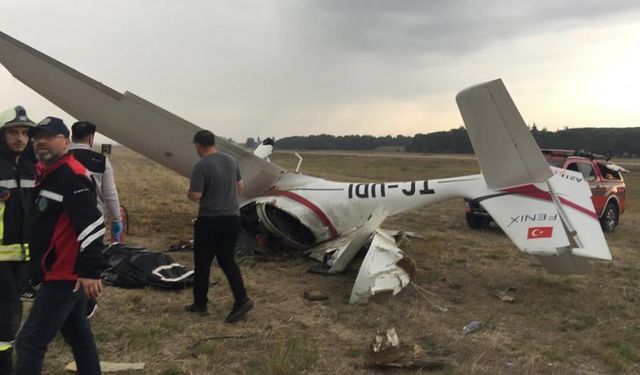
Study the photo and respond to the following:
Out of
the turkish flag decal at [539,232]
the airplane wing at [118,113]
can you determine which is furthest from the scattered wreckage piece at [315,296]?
the airplane wing at [118,113]

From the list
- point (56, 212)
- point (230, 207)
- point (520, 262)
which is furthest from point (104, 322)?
point (520, 262)

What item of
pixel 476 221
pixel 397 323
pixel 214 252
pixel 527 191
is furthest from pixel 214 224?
pixel 476 221

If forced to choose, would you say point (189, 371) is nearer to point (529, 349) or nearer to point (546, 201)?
point (529, 349)

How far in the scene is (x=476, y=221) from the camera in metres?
12.6

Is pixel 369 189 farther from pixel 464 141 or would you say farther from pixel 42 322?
pixel 464 141

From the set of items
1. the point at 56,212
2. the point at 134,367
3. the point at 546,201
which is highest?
the point at 56,212

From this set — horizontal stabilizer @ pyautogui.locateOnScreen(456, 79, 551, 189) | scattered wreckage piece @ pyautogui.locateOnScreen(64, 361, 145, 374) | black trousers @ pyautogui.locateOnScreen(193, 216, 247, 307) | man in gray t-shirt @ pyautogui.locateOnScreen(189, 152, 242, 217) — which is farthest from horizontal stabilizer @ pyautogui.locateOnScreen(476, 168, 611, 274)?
scattered wreckage piece @ pyautogui.locateOnScreen(64, 361, 145, 374)

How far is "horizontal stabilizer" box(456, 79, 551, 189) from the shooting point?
220 inches

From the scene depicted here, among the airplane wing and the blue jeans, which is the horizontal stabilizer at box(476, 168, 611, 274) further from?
the blue jeans

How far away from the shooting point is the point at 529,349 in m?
4.72

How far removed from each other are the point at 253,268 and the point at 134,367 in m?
3.59

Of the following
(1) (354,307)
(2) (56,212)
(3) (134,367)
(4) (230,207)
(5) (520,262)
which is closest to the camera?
(2) (56,212)

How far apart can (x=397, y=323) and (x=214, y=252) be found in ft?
7.02

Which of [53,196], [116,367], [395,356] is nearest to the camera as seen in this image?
[53,196]
